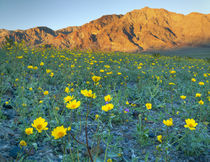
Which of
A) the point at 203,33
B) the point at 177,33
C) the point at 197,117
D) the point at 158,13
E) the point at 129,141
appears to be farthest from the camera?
the point at 158,13

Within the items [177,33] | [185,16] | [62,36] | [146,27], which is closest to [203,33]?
[177,33]

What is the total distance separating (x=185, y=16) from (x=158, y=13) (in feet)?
56.6

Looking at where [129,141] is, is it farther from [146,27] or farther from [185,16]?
[185,16]

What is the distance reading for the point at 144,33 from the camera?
82.6m

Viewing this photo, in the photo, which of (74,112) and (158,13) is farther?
(158,13)

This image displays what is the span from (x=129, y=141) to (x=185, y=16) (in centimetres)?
10574

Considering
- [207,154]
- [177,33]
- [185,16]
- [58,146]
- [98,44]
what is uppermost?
[185,16]

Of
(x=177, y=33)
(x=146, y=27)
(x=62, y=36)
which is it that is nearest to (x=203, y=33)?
(x=177, y=33)

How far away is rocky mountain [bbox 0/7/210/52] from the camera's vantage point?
73.0m

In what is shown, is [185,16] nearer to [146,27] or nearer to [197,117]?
[146,27]

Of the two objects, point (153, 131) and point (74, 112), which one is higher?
point (74, 112)

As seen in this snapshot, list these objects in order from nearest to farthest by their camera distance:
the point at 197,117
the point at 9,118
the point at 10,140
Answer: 1. the point at 10,140
2. the point at 9,118
3. the point at 197,117

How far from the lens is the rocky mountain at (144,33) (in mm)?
73019

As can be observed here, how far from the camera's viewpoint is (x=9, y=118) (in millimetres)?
2033
